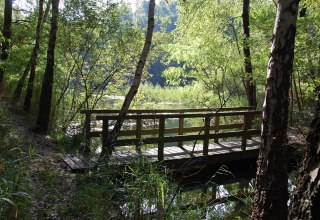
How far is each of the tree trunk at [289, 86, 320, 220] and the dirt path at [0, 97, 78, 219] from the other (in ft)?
10.5

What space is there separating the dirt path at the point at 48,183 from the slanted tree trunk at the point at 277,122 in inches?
92.7

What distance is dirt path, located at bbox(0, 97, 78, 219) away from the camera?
13.9 feet

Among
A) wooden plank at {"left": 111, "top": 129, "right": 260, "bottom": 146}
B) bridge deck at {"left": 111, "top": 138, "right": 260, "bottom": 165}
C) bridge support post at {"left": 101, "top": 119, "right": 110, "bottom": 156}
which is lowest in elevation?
bridge deck at {"left": 111, "top": 138, "right": 260, "bottom": 165}

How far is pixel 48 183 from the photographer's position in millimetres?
5176

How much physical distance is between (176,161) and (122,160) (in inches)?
63.7

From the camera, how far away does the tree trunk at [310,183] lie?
1597 mm

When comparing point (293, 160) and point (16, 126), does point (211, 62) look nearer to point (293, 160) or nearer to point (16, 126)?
point (293, 160)

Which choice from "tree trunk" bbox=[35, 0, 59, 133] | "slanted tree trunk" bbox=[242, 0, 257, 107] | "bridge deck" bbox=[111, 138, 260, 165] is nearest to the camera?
"bridge deck" bbox=[111, 138, 260, 165]

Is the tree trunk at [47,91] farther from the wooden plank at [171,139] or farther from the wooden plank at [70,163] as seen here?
the wooden plank at [171,139]

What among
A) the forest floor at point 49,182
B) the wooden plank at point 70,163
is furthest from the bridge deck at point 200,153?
the forest floor at point 49,182

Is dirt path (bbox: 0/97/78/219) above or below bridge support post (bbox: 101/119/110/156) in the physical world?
below

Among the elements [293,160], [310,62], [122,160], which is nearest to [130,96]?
[122,160]

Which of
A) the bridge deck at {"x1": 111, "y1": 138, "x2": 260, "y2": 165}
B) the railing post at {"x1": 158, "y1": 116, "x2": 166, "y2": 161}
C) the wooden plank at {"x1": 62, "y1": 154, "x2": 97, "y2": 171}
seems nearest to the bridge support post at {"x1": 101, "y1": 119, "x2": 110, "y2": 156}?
the bridge deck at {"x1": 111, "y1": 138, "x2": 260, "y2": 165}

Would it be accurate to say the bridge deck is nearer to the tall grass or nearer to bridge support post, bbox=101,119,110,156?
bridge support post, bbox=101,119,110,156
